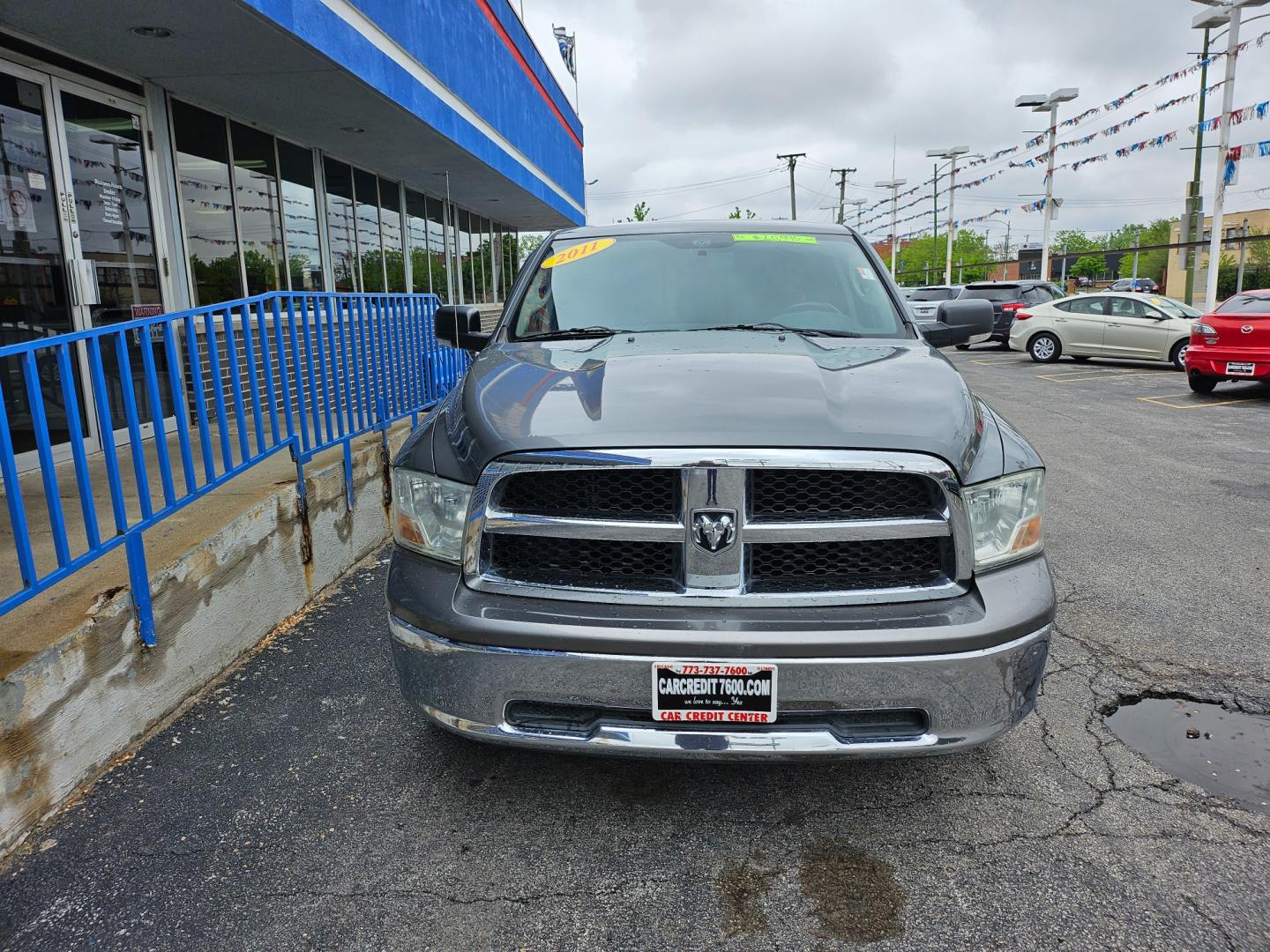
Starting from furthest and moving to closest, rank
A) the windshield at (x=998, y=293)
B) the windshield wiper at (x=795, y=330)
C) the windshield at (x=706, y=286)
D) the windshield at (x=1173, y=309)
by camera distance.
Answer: the windshield at (x=998, y=293)
the windshield at (x=1173, y=309)
the windshield at (x=706, y=286)
the windshield wiper at (x=795, y=330)

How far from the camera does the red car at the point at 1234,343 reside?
11.8m

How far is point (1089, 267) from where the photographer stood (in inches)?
3947

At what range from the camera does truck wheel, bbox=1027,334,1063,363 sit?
1864cm

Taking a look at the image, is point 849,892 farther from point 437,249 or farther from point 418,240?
point 437,249

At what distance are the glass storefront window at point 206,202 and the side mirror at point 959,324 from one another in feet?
22.8

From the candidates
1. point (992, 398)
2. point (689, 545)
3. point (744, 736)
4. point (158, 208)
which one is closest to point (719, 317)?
point (689, 545)

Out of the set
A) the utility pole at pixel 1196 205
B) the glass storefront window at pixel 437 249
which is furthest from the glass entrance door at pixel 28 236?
the utility pole at pixel 1196 205

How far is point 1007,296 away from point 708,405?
22.6m

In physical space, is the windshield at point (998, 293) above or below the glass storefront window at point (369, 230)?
below

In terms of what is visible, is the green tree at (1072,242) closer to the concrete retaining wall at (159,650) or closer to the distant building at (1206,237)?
the distant building at (1206,237)

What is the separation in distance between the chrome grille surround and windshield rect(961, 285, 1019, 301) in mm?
21981

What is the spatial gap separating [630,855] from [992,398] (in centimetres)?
1204

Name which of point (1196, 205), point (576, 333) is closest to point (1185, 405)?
point (576, 333)

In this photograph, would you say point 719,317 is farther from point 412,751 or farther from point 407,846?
point 407,846
